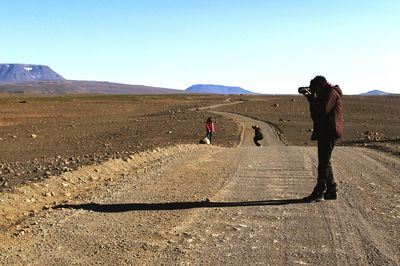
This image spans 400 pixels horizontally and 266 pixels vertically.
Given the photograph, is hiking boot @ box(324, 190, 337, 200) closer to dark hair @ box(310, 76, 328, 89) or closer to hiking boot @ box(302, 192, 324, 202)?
hiking boot @ box(302, 192, 324, 202)

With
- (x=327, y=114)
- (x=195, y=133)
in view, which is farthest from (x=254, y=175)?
(x=195, y=133)

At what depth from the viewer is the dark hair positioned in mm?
8766

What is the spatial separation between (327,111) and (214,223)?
9.66 ft

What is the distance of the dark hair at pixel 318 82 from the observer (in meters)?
8.77

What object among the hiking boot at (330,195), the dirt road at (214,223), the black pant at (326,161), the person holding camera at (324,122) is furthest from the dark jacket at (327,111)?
the dirt road at (214,223)

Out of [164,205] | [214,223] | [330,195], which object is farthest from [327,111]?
[164,205]

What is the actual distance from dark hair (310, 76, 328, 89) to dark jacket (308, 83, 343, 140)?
6cm

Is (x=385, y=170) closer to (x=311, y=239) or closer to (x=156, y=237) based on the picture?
(x=311, y=239)

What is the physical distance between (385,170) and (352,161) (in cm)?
206

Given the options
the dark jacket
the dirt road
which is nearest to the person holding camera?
the dark jacket

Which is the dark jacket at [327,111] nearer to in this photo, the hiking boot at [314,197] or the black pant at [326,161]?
the black pant at [326,161]

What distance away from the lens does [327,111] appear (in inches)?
343

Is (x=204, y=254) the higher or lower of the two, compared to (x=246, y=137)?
higher

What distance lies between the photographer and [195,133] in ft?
141
